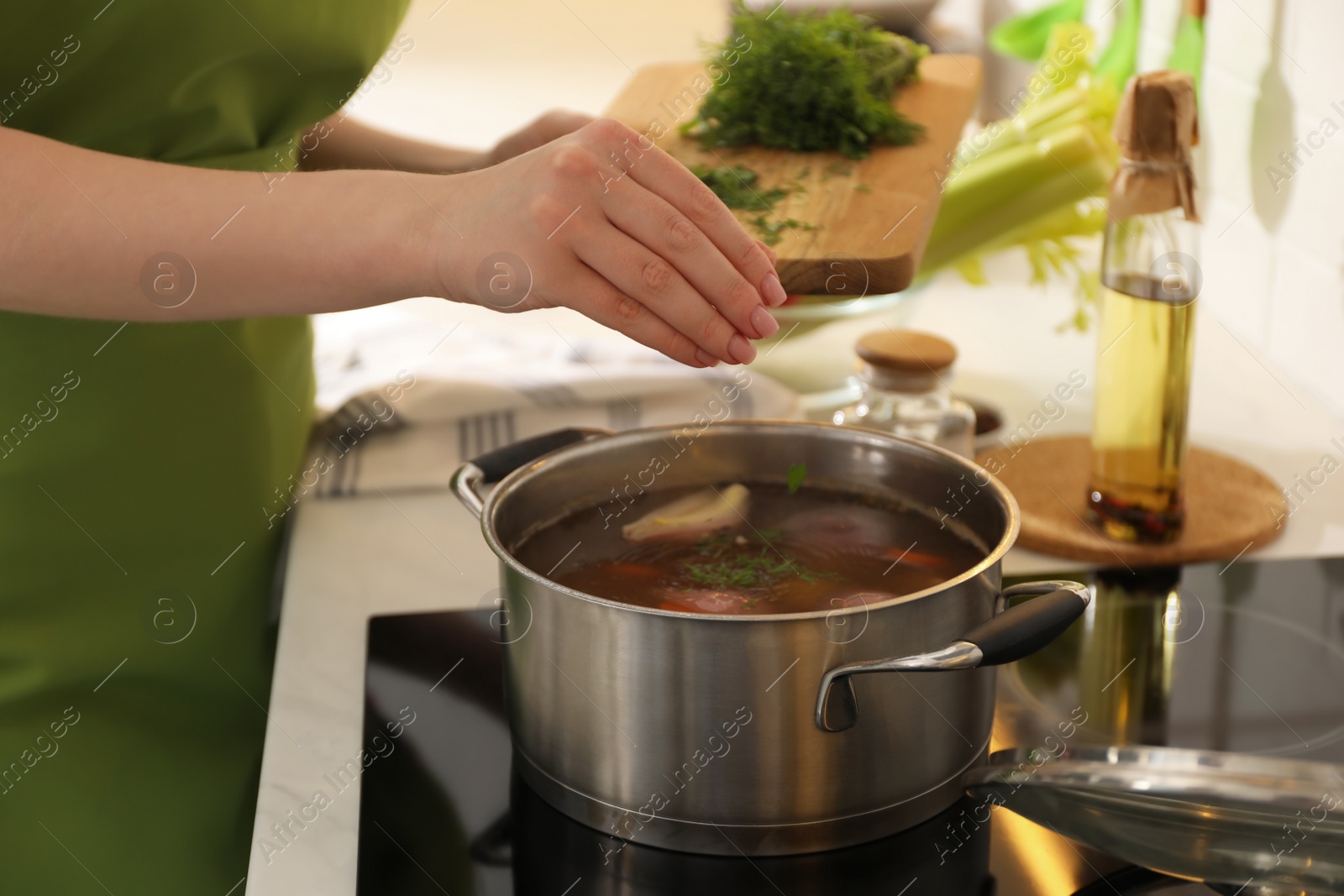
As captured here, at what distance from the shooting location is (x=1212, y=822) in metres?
0.64

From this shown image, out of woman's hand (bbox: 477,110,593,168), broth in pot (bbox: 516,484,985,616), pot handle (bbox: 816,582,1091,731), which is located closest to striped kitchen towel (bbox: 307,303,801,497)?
woman's hand (bbox: 477,110,593,168)

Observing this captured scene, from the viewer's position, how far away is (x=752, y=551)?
770mm

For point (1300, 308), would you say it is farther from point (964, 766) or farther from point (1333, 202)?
point (964, 766)

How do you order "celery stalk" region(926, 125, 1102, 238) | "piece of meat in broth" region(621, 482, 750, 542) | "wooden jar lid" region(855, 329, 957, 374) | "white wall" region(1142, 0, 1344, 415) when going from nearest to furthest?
1. "piece of meat in broth" region(621, 482, 750, 542)
2. "wooden jar lid" region(855, 329, 957, 374)
3. "white wall" region(1142, 0, 1344, 415)
4. "celery stalk" region(926, 125, 1102, 238)

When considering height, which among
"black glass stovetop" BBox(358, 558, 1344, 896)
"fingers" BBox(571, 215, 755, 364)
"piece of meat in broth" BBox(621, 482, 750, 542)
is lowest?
"black glass stovetop" BBox(358, 558, 1344, 896)

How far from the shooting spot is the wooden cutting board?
2.79 feet

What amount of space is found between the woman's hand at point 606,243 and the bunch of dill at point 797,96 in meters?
0.46

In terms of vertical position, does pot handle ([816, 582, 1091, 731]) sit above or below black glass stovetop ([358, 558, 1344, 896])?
above

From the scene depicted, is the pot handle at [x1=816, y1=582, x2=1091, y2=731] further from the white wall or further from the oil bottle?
the white wall

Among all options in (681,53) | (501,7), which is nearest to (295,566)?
(681,53)

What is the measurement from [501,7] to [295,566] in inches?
140

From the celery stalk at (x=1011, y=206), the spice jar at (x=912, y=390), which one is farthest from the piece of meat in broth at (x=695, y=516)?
the celery stalk at (x=1011, y=206)

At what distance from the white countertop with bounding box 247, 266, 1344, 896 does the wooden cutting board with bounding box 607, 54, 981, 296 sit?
0.28 m

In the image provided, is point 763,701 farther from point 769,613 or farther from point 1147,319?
point 1147,319
